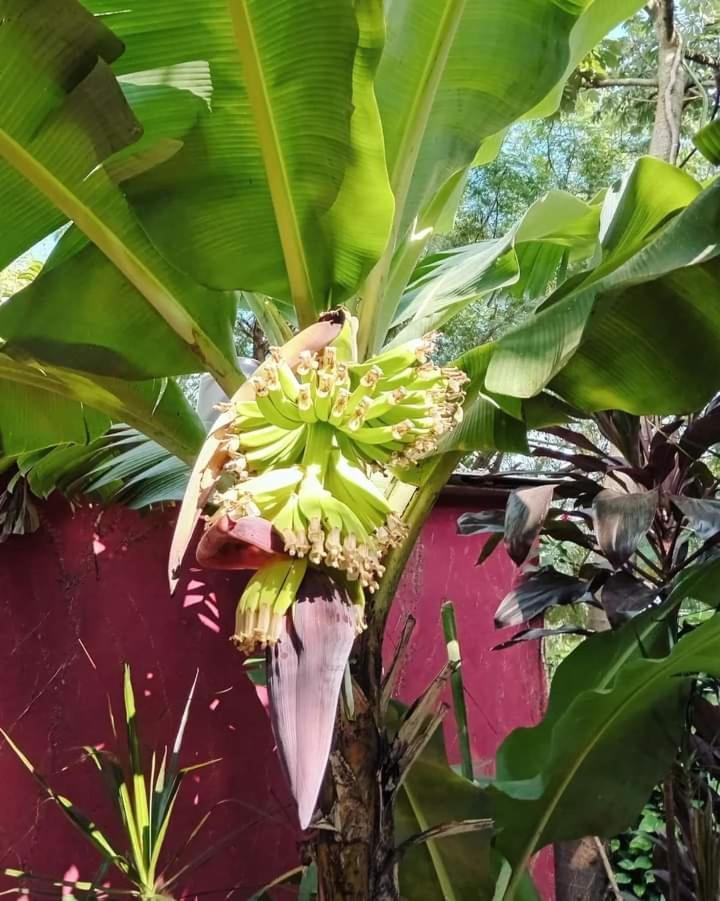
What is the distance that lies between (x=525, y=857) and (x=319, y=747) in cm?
77

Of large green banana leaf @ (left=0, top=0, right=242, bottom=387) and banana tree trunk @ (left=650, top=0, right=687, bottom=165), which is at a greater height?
Result: banana tree trunk @ (left=650, top=0, right=687, bottom=165)

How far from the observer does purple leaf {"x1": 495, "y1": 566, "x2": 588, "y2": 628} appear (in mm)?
1384

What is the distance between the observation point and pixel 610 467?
1.46m

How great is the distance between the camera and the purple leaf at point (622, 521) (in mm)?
1121

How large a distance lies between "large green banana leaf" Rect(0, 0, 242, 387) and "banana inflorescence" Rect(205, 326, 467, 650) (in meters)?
0.33

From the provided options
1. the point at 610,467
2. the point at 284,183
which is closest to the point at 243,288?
the point at 284,183

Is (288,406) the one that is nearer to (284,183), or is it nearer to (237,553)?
(237,553)

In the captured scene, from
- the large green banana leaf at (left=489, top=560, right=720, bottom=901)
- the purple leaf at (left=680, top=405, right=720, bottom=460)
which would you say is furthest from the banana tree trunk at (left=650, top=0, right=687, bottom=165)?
the large green banana leaf at (left=489, top=560, right=720, bottom=901)

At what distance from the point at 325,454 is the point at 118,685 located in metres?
1.39

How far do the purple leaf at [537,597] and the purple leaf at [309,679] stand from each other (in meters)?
0.65

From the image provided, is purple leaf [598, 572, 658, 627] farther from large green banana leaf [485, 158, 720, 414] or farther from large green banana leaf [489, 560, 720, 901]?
large green banana leaf [485, 158, 720, 414]

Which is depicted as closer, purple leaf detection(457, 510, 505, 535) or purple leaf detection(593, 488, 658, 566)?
purple leaf detection(593, 488, 658, 566)

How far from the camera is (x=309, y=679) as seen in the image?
729mm

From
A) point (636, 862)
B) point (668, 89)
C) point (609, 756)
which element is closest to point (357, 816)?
point (609, 756)
